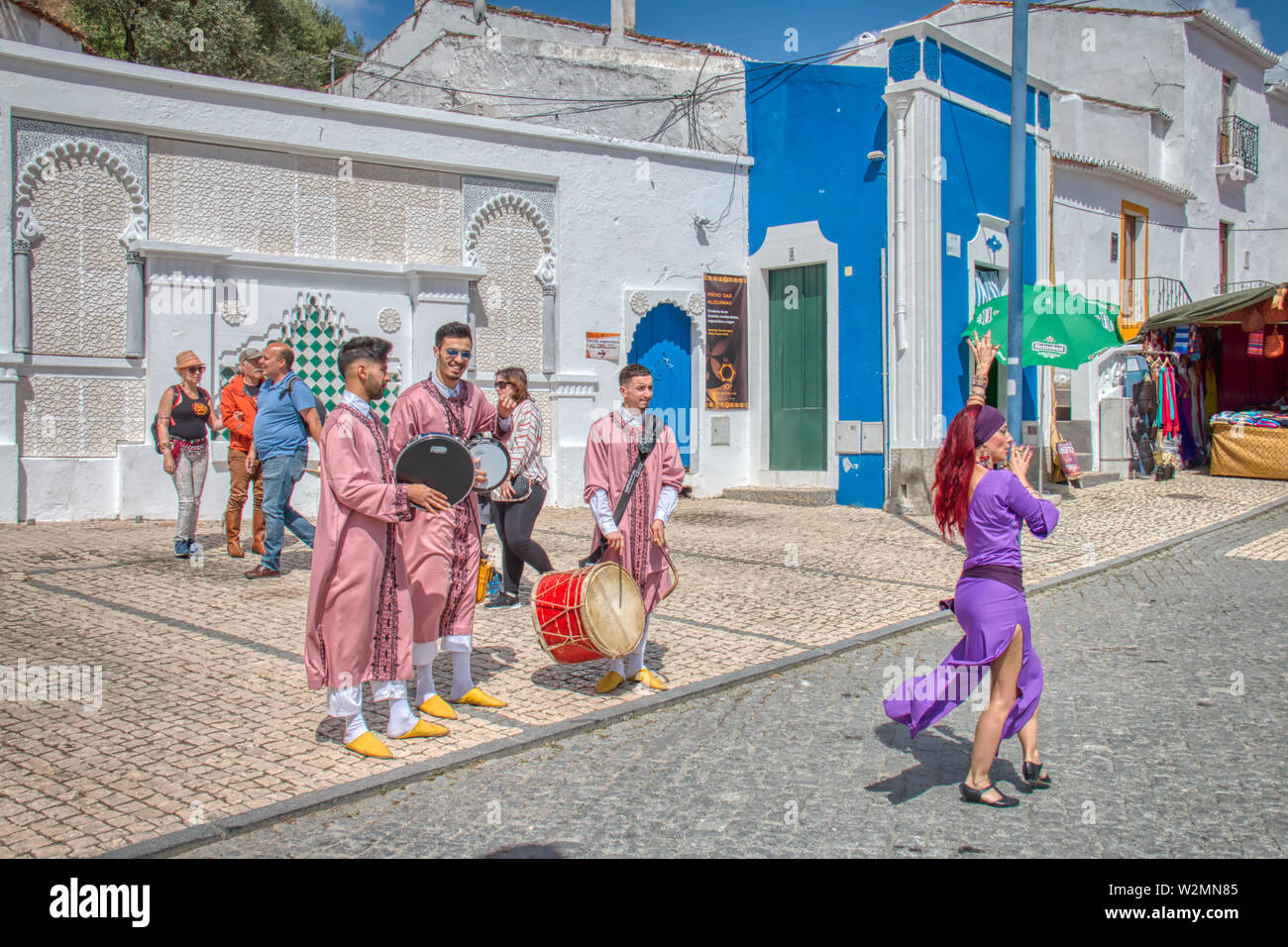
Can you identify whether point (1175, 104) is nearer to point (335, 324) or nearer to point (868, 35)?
point (868, 35)

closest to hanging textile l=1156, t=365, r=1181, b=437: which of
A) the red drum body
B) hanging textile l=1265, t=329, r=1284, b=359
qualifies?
hanging textile l=1265, t=329, r=1284, b=359

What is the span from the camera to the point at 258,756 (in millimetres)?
4527

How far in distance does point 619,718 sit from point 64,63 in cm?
993

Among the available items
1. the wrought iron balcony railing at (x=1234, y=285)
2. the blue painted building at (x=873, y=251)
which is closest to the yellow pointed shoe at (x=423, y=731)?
the blue painted building at (x=873, y=251)

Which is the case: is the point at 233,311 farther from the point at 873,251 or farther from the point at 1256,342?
the point at 1256,342

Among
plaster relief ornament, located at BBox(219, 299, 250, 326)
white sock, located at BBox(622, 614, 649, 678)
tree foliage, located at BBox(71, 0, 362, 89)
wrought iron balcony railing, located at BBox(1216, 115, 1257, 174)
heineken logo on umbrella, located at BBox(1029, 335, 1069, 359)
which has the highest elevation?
tree foliage, located at BBox(71, 0, 362, 89)

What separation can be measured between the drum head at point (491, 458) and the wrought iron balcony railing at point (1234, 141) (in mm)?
23801

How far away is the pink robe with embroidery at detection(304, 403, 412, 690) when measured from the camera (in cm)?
437

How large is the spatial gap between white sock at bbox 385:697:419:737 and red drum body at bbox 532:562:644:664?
0.85 metres

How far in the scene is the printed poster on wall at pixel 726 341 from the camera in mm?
15742

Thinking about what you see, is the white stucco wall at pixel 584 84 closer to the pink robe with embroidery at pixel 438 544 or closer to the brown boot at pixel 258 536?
the brown boot at pixel 258 536

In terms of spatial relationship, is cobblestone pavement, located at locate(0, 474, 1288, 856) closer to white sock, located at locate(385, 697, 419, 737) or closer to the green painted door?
white sock, located at locate(385, 697, 419, 737)

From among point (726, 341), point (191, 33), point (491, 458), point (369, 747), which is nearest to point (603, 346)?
point (726, 341)
